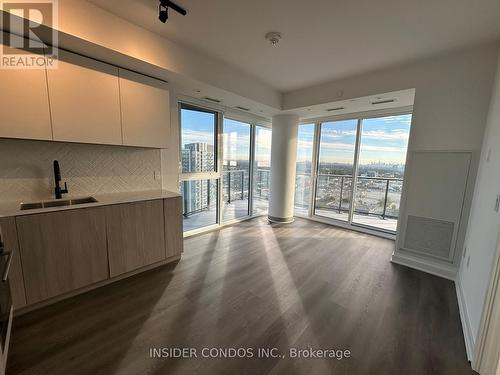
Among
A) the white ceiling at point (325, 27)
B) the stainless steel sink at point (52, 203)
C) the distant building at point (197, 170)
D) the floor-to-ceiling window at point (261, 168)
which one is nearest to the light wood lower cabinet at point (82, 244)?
the stainless steel sink at point (52, 203)

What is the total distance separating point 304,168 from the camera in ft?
16.6

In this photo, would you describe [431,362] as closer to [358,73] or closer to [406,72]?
[406,72]

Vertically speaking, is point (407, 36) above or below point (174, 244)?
above

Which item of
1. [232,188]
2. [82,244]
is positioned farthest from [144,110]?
[232,188]

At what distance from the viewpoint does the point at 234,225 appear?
14.3 feet

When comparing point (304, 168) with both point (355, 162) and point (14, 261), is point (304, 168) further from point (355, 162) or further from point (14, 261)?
point (14, 261)

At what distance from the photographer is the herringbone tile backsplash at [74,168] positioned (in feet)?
6.51

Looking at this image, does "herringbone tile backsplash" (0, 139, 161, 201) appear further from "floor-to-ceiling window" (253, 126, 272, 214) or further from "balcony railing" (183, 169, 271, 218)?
"floor-to-ceiling window" (253, 126, 272, 214)

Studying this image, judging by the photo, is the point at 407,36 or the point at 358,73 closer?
the point at 407,36

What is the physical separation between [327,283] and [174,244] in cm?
196

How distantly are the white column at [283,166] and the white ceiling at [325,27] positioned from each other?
1634mm

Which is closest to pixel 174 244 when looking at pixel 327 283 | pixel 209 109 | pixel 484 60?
pixel 327 283

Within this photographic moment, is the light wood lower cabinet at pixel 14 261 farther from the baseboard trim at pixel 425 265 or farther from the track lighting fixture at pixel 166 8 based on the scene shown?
the baseboard trim at pixel 425 265

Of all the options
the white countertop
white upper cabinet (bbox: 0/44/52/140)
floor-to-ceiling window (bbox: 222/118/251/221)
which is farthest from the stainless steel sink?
floor-to-ceiling window (bbox: 222/118/251/221)
